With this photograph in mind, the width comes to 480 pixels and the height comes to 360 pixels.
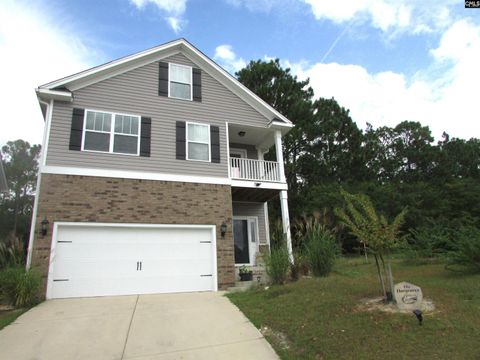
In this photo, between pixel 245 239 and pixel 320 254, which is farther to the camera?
pixel 245 239

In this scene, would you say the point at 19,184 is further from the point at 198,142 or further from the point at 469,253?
the point at 469,253

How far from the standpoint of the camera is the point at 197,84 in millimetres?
11984

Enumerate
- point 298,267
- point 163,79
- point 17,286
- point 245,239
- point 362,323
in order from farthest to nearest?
1. point 245,239
2. point 163,79
3. point 298,267
4. point 17,286
5. point 362,323

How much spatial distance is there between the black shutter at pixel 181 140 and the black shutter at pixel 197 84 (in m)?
1.24

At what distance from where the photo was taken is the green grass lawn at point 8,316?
6.04 metres

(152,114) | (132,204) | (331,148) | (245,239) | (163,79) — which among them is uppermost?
(331,148)

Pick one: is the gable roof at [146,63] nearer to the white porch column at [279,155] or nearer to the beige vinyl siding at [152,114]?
the beige vinyl siding at [152,114]

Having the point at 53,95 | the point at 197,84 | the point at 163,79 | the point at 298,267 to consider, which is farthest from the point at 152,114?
the point at 298,267

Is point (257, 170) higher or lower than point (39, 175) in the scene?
higher

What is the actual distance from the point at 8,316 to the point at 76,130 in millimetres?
5334

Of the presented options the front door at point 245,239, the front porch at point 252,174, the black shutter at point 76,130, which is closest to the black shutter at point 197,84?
the front porch at point 252,174

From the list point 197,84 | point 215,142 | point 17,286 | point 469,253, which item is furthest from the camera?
point 197,84

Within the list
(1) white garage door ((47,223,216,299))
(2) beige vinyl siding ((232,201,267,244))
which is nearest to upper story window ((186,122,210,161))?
(1) white garage door ((47,223,216,299))

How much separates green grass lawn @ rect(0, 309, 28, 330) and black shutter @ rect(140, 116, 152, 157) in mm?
5170
